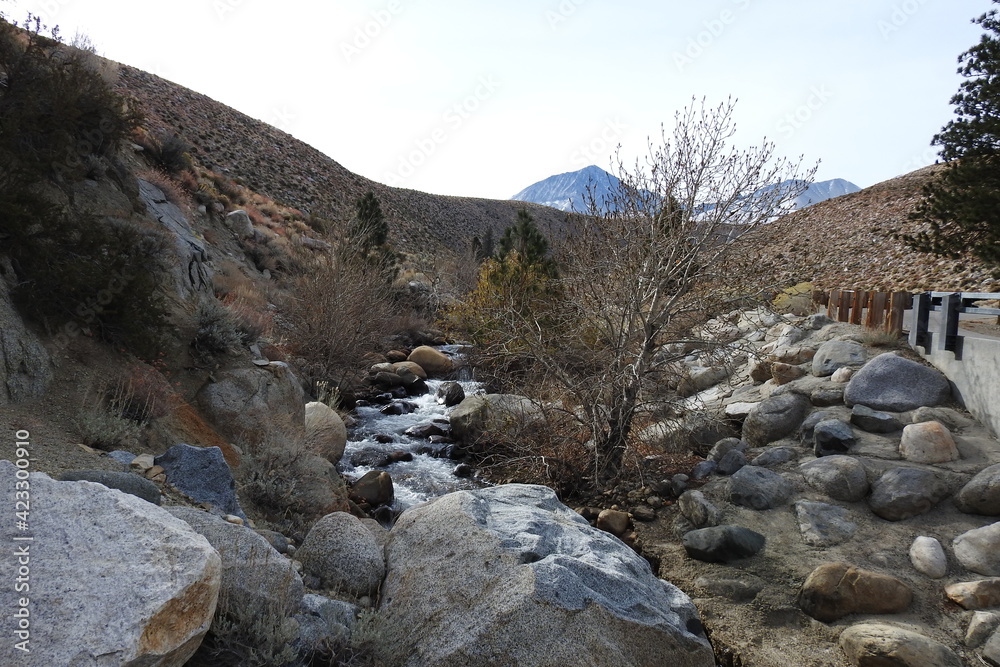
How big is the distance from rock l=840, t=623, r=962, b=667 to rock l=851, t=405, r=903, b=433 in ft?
10.1

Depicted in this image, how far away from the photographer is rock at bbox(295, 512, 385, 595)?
416cm

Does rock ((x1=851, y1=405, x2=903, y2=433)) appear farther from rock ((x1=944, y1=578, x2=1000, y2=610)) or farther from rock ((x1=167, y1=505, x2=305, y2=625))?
rock ((x1=167, y1=505, x2=305, y2=625))

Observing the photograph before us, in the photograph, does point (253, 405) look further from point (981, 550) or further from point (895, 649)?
point (981, 550)

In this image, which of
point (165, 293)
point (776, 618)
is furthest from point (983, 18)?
point (165, 293)

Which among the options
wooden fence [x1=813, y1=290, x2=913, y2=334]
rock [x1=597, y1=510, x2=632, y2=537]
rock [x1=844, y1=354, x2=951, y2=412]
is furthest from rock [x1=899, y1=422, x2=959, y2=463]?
rock [x1=597, y1=510, x2=632, y2=537]

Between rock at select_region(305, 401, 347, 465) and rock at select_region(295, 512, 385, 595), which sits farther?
rock at select_region(305, 401, 347, 465)

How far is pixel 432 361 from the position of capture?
49.9 ft

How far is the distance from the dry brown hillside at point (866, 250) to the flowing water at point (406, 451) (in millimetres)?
5484

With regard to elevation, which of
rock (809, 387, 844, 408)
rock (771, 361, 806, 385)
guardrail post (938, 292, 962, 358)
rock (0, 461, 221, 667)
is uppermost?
guardrail post (938, 292, 962, 358)

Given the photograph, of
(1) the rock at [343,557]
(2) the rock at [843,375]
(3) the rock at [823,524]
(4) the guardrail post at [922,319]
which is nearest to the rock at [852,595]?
(3) the rock at [823,524]

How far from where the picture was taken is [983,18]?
35.8 ft

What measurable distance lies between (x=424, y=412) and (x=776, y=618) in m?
8.30

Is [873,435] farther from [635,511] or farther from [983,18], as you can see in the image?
[983,18]

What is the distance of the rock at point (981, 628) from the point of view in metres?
4.25
